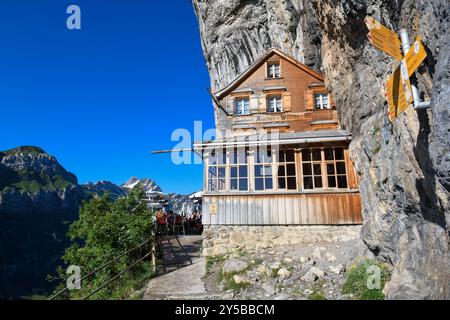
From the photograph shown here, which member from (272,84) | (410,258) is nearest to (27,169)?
(272,84)

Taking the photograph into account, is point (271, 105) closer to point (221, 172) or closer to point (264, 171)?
point (264, 171)

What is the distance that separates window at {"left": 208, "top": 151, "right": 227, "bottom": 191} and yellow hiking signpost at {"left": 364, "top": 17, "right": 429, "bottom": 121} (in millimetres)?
8188

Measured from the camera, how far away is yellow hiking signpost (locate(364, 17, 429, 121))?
5.10 metres

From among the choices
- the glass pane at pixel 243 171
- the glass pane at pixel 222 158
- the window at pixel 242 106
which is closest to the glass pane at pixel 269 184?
the glass pane at pixel 243 171

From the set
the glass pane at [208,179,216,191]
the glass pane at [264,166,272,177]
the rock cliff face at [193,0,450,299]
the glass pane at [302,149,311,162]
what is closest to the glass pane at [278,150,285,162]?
the glass pane at [264,166,272,177]

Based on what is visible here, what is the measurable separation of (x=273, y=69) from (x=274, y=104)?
8.36ft

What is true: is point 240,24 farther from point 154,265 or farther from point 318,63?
point 154,265

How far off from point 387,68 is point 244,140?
6.49 meters

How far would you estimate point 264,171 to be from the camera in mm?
12836

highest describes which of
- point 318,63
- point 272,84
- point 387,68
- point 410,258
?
point 318,63

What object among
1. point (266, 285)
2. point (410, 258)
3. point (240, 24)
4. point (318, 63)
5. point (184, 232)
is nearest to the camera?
point (410, 258)

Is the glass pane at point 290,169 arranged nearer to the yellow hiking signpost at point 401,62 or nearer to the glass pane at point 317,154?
the glass pane at point 317,154

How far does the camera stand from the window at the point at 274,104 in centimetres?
1708

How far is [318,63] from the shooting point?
18.7 m
